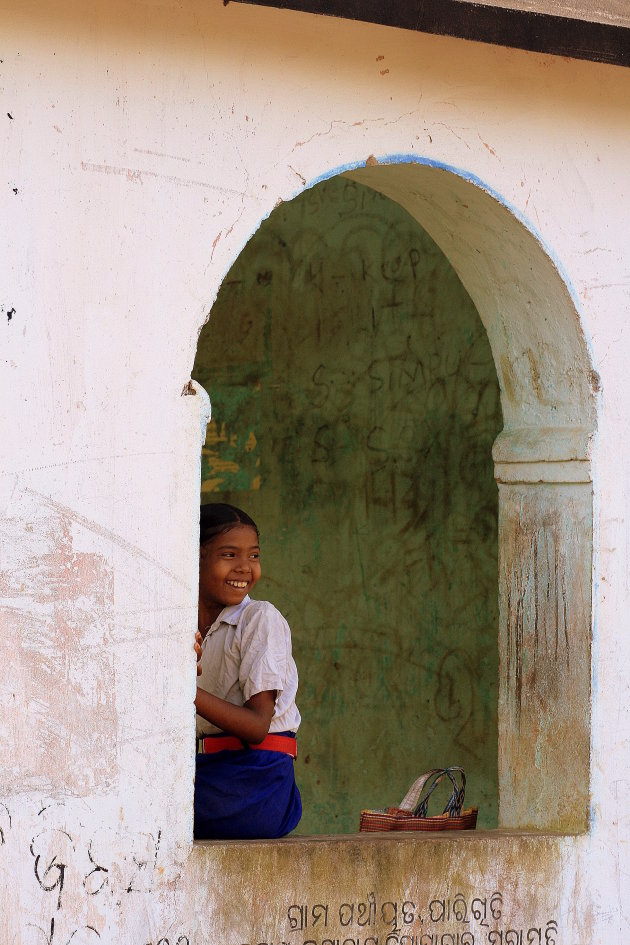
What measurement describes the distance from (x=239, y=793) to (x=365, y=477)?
2.78 metres

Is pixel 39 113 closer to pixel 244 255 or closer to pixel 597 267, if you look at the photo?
pixel 597 267

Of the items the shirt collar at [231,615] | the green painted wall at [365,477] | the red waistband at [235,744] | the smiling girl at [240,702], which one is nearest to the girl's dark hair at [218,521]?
the smiling girl at [240,702]

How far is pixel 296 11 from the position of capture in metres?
3.99

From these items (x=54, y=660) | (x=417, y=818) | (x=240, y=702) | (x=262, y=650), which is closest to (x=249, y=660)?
(x=262, y=650)

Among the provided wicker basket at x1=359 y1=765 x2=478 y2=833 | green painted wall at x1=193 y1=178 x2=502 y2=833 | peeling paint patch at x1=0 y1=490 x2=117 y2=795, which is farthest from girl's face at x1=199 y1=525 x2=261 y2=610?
green painted wall at x1=193 y1=178 x2=502 y2=833

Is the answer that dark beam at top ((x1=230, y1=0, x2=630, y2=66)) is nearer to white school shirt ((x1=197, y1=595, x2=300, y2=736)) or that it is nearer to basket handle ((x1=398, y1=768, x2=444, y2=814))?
white school shirt ((x1=197, y1=595, x2=300, y2=736))

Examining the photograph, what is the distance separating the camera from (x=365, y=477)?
680cm

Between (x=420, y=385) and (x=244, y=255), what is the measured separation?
1182mm

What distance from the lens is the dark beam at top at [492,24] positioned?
3.93m

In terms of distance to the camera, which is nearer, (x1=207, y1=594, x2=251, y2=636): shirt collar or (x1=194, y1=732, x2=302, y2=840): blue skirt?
(x1=194, y1=732, x2=302, y2=840): blue skirt

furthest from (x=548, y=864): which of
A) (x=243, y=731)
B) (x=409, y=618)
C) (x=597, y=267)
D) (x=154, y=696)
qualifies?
(x=409, y=618)

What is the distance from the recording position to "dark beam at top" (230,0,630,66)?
155 inches

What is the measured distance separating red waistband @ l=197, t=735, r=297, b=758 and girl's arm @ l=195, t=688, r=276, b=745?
0.25ft

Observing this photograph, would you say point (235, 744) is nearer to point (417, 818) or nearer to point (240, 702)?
point (240, 702)
